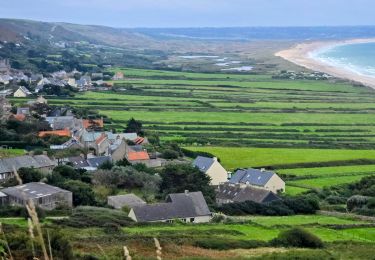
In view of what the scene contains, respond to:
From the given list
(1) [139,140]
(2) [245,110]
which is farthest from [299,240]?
(2) [245,110]

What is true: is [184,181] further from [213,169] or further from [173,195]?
[213,169]

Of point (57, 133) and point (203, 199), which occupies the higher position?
point (203, 199)

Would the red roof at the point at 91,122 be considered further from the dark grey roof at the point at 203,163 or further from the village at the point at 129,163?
the dark grey roof at the point at 203,163


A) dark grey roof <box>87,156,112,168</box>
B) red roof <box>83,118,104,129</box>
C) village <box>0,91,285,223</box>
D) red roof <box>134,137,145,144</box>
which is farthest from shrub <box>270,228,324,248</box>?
red roof <box>83,118,104,129</box>

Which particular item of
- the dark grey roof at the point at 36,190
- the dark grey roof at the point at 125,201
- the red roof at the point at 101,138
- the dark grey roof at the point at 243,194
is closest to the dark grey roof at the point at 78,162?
the red roof at the point at 101,138

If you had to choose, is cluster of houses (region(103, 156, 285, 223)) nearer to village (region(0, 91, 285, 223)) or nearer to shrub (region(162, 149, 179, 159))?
village (region(0, 91, 285, 223))

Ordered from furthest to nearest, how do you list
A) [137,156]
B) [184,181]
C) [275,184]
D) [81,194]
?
[137,156] < [275,184] < [184,181] < [81,194]
